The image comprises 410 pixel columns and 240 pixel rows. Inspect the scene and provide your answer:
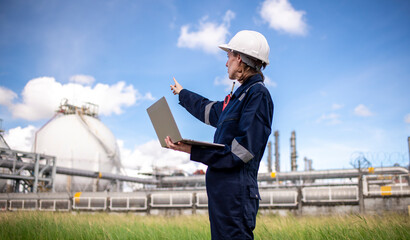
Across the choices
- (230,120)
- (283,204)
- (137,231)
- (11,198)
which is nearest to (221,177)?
(230,120)

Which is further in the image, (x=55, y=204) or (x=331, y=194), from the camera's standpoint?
(x=55, y=204)

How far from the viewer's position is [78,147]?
27688 millimetres

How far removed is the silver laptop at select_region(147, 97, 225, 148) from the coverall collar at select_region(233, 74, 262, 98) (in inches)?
17.5

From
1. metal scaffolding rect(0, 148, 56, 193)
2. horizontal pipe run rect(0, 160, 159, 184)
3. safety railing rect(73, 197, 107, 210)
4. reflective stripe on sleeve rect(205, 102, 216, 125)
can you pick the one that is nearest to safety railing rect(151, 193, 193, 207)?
safety railing rect(73, 197, 107, 210)

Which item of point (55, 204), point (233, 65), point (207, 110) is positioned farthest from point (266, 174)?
point (233, 65)

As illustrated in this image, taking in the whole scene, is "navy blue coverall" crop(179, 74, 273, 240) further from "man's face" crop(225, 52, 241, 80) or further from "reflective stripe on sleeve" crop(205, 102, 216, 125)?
"reflective stripe on sleeve" crop(205, 102, 216, 125)

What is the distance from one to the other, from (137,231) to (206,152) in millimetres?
3235

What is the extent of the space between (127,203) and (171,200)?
183 cm

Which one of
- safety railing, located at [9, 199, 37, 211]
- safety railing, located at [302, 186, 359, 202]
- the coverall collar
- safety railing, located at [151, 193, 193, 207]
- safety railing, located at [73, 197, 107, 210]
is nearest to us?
the coverall collar

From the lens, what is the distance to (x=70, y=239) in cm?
438

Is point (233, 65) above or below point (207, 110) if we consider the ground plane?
above

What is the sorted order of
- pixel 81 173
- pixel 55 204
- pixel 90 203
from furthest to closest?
pixel 81 173 → pixel 55 204 → pixel 90 203

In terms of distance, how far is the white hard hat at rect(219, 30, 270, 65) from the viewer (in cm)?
225

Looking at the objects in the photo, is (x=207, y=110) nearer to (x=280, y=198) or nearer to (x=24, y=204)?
(x=280, y=198)
